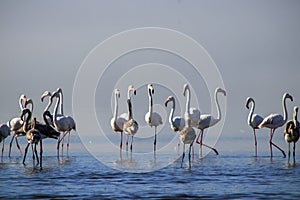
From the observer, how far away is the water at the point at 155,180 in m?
11.8

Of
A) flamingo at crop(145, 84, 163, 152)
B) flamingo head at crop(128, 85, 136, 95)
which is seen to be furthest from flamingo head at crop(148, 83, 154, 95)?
flamingo head at crop(128, 85, 136, 95)

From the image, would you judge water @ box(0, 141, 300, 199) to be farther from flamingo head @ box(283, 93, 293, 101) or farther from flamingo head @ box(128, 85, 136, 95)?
flamingo head @ box(128, 85, 136, 95)

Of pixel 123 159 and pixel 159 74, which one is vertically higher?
pixel 159 74

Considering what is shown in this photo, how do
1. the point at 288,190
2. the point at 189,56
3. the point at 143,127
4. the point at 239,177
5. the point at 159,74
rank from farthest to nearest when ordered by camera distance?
the point at 143,127, the point at 159,74, the point at 189,56, the point at 239,177, the point at 288,190

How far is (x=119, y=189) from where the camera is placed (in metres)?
12.4

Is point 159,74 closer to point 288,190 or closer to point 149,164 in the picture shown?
point 149,164

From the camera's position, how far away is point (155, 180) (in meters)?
13.7

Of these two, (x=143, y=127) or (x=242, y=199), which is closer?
(x=242, y=199)

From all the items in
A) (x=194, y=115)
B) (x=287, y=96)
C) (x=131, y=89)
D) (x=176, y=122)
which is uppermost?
(x=131, y=89)

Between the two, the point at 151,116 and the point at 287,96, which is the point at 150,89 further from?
the point at 287,96

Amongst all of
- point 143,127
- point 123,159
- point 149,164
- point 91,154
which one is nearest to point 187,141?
point 149,164

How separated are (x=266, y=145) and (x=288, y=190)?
43.3 feet

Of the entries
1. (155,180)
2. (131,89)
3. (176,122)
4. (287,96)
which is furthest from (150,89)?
(155,180)

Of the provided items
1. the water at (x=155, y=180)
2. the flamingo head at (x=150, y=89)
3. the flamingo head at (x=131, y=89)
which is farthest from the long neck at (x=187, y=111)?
the water at (x=155, y=180)
